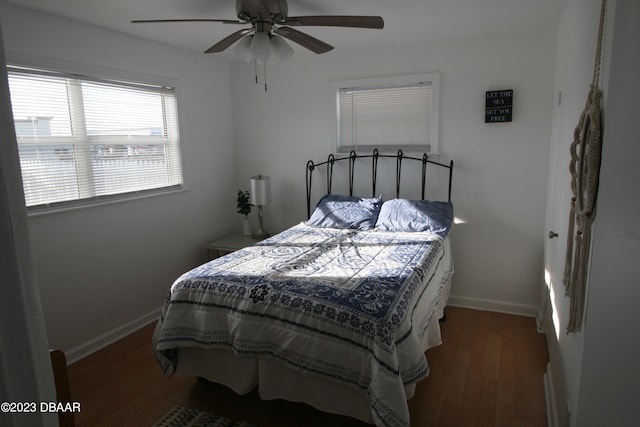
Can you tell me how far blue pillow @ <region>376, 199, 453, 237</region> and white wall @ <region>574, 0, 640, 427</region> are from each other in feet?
5.80

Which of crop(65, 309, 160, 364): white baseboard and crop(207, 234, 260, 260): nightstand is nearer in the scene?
crop(65, 309, 160, 364): white baseboard

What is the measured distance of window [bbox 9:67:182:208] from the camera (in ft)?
8.69

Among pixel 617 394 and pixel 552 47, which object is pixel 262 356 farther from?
pixel 552 47

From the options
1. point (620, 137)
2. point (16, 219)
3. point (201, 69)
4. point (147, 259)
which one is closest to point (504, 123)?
point (620, 137)

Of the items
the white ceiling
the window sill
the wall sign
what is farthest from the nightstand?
the wall sign

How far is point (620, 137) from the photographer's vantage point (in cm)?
129

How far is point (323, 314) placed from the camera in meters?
1.98

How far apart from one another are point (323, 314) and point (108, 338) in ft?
6.93

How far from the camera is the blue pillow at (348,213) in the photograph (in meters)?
3.50

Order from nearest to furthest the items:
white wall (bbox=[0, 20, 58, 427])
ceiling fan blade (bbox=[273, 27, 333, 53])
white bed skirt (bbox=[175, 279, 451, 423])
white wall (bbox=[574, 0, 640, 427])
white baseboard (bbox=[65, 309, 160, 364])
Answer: white wall (bbox=[0, 20, 58, 427])
white wall (bbox=[574, 0, 640, 427])
white bed skirt (bbox=[175, 279, 451, 423])
ceiling fan blade (bbox=[273, 27, 333, 53])
white baseboard (bbox=[65, 309, 160, 364])

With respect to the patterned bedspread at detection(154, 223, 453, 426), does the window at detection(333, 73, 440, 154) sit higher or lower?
higher

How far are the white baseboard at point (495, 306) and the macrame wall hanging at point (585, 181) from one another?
198 cm

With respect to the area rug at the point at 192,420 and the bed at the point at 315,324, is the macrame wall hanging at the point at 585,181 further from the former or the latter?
the area rug at the point at 192,420

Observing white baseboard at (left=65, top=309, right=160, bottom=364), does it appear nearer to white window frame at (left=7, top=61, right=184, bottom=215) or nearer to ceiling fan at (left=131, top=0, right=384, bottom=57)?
white window frame at (left=7, top=61, right=184, bottom=215)
